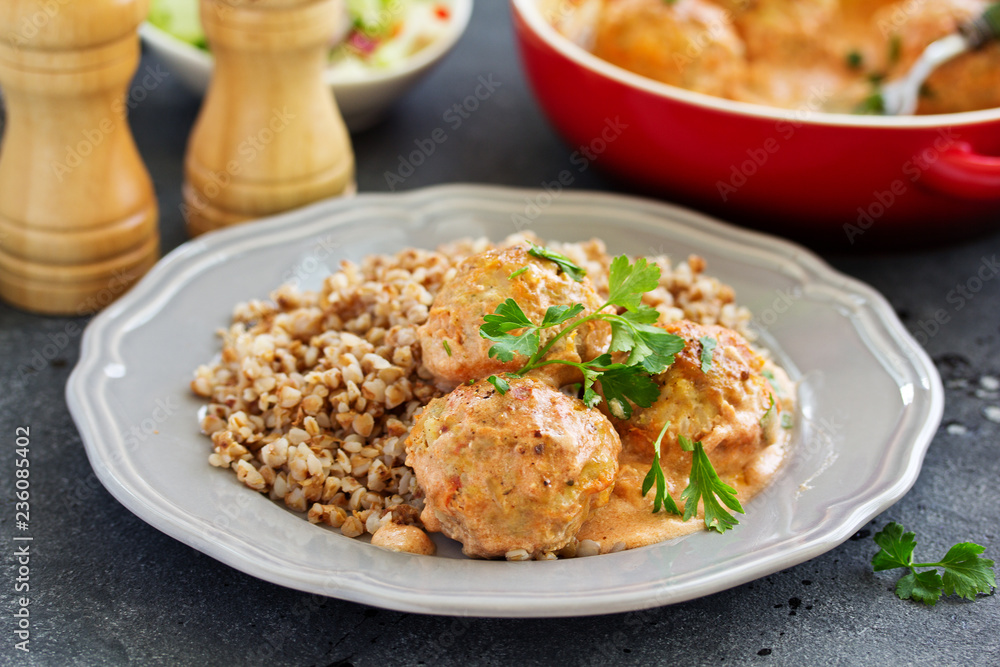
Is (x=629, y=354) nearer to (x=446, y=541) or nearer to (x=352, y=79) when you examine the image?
(x=446, y=541)

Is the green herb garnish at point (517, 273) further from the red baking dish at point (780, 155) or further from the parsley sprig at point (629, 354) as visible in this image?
the red baking dish at point (780, 155)

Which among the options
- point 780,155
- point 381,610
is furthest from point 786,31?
point 381,610

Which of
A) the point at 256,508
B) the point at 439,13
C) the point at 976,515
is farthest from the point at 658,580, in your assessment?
the point at 439,13

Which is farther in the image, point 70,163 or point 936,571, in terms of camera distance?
point 70,163

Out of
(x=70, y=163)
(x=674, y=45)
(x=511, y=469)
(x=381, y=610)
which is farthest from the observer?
(x=674, y=45)

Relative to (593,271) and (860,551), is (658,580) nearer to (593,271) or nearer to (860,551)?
(860,551)

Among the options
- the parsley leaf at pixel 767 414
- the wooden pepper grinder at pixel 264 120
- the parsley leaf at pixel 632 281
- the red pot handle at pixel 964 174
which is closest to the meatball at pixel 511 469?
the parsley leaf at pixel 632 281
